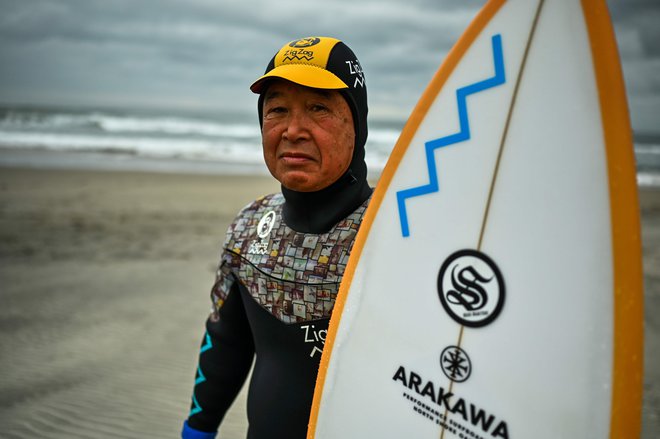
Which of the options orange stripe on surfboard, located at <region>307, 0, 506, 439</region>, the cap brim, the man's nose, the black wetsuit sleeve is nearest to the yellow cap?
the cap brim

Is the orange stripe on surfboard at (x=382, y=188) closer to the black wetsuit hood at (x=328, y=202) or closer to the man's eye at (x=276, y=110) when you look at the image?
the black wetsuit hood at (x=328, y=202)

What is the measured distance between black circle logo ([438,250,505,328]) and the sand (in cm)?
270

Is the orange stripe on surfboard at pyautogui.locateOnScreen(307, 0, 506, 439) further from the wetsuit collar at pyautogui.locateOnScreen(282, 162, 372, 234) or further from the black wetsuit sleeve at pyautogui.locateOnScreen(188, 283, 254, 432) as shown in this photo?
the black wetsuit sleeve at pyautogui.locateOnScreen(188, 283, 254, 432)

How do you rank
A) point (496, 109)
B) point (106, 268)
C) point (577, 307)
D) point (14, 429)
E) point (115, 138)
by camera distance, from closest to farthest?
point (577, 307)
point (496, 109)
point (14, 429)
point (106, 268)
point (115, 138)

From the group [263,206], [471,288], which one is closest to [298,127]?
[263,206]

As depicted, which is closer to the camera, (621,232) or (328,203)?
(621,232)

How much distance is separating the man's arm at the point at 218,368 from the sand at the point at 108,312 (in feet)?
5.80

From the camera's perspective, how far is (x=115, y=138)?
75.7 feet

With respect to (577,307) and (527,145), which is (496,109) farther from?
(577,307)

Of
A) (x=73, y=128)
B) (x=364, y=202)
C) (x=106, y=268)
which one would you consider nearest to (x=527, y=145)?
(x=364, y=202)

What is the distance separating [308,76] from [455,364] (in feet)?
2.80

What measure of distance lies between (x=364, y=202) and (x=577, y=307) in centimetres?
72

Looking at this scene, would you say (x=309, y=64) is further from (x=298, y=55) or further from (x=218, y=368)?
(x=218, y=368)

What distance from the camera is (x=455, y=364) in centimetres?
112
